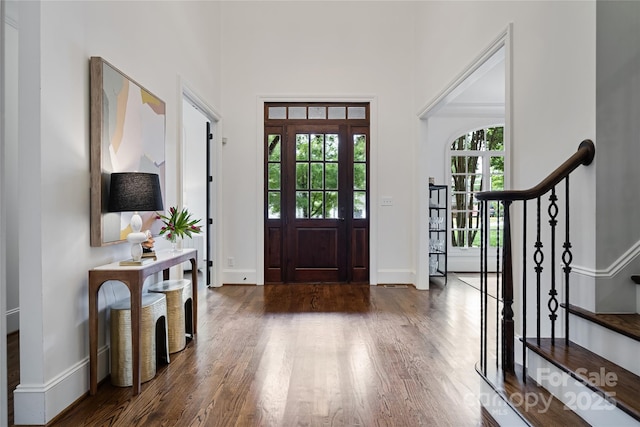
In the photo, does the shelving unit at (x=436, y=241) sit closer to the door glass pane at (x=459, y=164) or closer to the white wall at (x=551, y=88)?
the door glass pane at (x=459, y=164)

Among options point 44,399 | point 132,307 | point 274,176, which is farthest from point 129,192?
point 274,176

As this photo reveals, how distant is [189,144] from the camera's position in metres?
6.61

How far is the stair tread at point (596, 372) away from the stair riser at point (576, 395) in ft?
0.08

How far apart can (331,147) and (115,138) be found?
11.2 ft

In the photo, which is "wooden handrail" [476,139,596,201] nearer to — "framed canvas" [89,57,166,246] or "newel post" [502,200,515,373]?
"newel post" [502,200,515,373]

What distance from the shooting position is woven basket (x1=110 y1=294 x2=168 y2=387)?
2330 millimetres

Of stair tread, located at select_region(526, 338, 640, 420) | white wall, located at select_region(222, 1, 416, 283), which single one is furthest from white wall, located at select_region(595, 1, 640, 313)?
white wall, located at select_region(222, 1, 416, 283)

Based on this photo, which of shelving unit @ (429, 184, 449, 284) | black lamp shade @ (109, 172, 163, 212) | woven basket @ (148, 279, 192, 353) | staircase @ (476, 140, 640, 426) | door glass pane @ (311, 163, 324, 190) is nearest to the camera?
staircase @ (476, 140, 640, 426)

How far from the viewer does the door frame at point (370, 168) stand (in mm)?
5480

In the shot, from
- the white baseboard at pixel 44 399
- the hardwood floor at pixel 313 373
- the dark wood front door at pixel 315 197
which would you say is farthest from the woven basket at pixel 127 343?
the dark wood front door at pixel 315 197

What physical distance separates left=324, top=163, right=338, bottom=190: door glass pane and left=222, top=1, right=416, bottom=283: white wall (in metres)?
0.54

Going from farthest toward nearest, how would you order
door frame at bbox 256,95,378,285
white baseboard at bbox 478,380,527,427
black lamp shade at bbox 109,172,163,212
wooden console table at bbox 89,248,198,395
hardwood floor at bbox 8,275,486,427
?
door frame at bbox 256,95,378,285, black lamp shade at bbox 109,172,163,212, wooden console table at bbox 89,248,198,395, hardwood floor at bbox 8,275,486,427, white baseboard at bbox 478,380,527,427

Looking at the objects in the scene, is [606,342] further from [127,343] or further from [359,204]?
[359,204]

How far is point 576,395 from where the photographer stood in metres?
1.68
